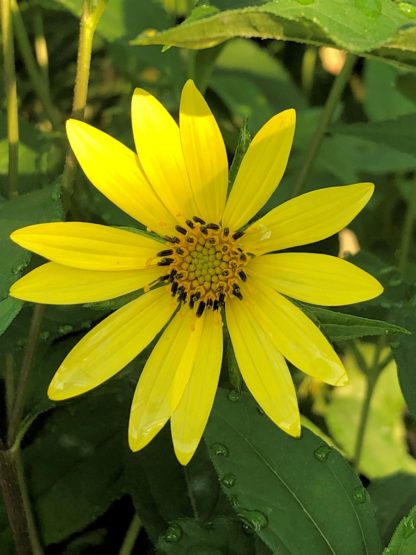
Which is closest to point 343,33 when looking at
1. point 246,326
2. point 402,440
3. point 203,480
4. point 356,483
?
point 246,326

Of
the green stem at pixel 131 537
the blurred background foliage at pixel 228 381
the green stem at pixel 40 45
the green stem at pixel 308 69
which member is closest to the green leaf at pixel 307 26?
the blurred background foliage at pixel 228 381

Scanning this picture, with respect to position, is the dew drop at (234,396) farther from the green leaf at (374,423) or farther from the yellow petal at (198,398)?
the green leaf at (374,423)

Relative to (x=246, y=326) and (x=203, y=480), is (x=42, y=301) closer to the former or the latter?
(x=246, y=326)

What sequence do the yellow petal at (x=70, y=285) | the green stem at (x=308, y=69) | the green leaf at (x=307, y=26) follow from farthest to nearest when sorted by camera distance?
the green stem at (x=308, y=69), the yellow petal at (x=70, y=285), the green leaf at (x=307, y=26)

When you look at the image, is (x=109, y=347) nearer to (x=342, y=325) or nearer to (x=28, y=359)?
(x=28, y=359)

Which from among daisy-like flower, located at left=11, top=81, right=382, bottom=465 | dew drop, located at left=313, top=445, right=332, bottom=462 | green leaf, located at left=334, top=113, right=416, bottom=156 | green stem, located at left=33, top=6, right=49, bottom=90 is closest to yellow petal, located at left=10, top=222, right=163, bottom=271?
daisy-like flower, located at left=11, top=81, right=382, bottom=465

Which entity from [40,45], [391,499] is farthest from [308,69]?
[391,499]

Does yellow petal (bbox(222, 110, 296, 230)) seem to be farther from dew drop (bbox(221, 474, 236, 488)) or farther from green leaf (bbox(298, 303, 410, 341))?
dew drop (bbox(221, 474, 236, 488))
